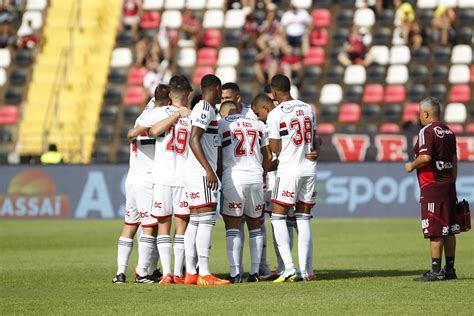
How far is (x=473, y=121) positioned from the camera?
113ft

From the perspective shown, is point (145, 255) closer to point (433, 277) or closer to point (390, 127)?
point (433, 277)

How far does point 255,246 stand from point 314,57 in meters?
22.9

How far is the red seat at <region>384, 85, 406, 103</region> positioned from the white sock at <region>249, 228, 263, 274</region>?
20853 millimetres

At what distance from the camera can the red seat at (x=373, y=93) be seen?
1436 inches

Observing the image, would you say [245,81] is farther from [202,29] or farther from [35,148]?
[35,148]

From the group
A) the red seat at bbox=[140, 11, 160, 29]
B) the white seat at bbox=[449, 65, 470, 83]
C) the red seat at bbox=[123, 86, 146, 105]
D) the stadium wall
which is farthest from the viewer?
the red seat at bbox=[140, 11, 160, 29]

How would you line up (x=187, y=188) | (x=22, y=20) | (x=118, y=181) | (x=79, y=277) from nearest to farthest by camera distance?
1. (x=187, y=188)
2. (x=79, y=277)
3. (x=118, y=181)
4. (x=22, y=20)

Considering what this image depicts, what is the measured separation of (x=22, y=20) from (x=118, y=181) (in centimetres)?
1287

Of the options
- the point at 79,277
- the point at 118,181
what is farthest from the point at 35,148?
the point at 79,277

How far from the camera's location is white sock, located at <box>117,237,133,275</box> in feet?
53.0

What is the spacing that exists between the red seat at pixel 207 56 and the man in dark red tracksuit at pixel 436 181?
24.2 m

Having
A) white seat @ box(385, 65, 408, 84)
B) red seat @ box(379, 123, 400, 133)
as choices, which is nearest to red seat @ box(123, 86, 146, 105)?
white seat @ box(385, 65, 408, 84)

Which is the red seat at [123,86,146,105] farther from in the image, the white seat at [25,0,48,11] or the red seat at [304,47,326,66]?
the white seat at [25,0,48,11]

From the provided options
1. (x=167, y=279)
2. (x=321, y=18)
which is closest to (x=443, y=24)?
(x=321, y=18)
